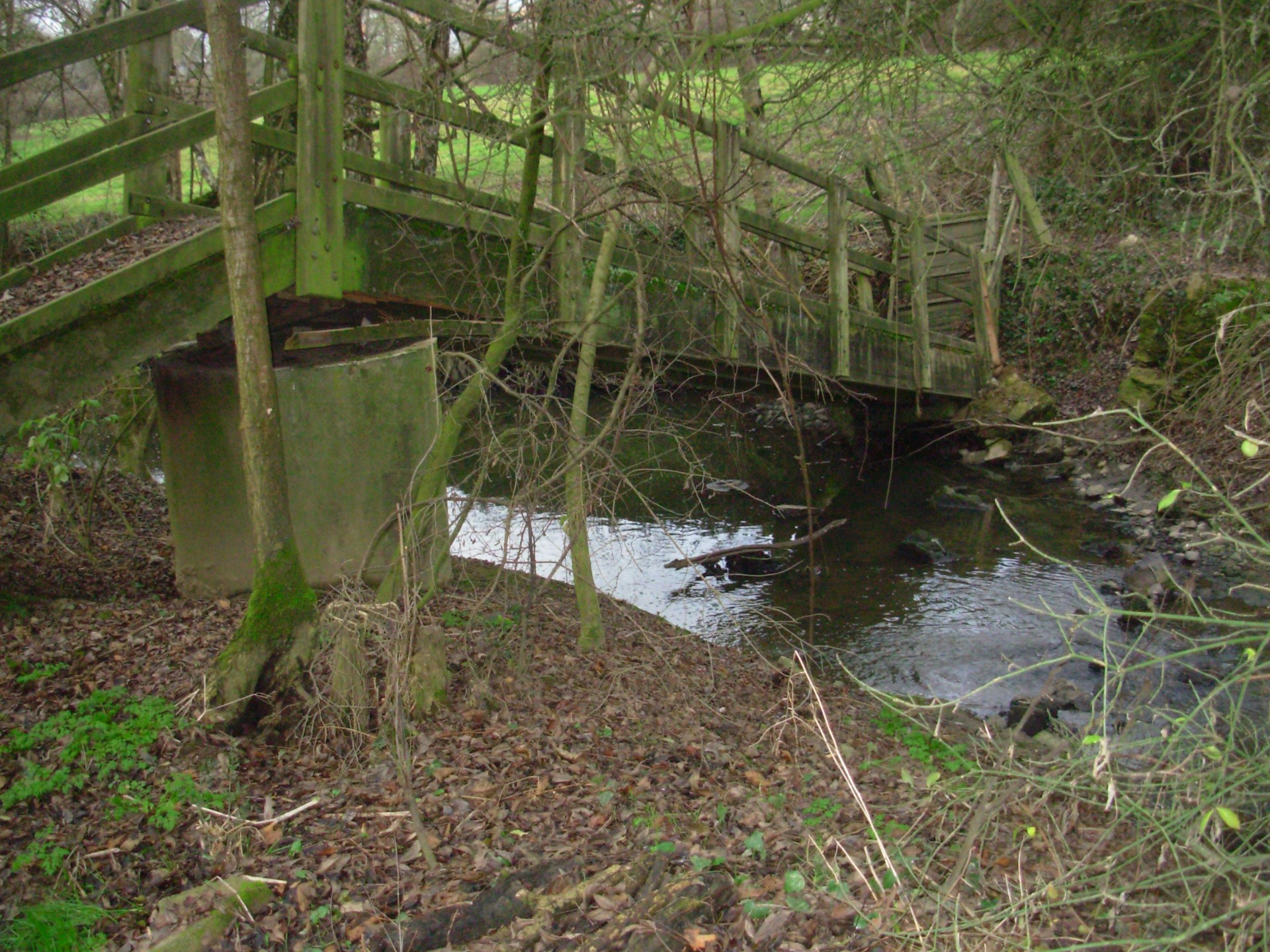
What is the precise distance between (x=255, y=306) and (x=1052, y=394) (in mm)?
12583

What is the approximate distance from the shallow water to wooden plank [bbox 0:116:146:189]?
2818 mm

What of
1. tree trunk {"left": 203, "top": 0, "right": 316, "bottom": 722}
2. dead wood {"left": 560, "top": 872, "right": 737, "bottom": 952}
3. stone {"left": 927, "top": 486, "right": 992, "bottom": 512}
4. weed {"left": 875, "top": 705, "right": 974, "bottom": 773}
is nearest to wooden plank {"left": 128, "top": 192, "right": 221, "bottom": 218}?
tree trunk {"left": 203, "top": 0, "right": 316, "bottom": 722}

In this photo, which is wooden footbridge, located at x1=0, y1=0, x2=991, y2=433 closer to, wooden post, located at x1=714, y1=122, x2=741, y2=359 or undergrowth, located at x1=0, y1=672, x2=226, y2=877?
wooden post, located at x1=714, y1=122, x2=741, y2=359

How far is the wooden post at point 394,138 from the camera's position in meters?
5.75

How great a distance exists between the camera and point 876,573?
29.3ft

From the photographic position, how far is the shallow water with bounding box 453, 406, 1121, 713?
641 cm

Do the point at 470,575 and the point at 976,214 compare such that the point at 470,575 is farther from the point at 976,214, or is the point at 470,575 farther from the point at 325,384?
the point at 976,214

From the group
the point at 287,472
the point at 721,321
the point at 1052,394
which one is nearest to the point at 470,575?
the point at 287,472

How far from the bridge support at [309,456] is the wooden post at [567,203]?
93cm

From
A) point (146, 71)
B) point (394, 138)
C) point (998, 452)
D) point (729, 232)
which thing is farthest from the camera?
→ point (998, 452)

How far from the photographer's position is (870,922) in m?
2.95

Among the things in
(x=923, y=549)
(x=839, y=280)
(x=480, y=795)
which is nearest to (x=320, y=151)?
(x=480, y=795)

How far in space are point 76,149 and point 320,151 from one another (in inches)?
54.7

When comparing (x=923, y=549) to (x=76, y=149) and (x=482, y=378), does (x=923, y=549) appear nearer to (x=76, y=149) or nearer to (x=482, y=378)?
(x=482, y=378)
